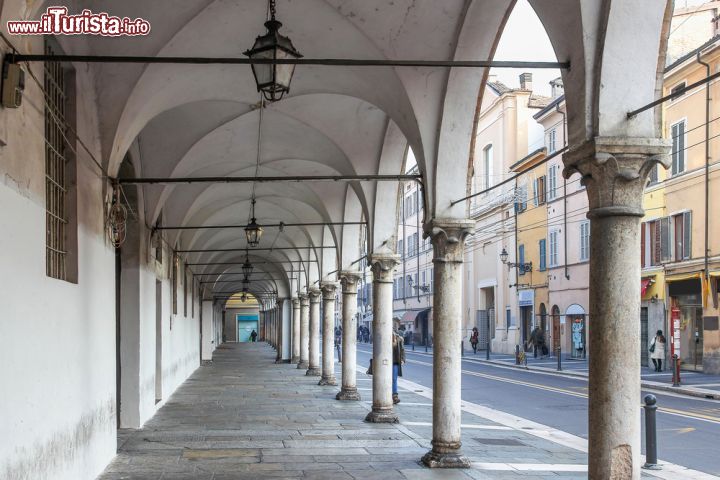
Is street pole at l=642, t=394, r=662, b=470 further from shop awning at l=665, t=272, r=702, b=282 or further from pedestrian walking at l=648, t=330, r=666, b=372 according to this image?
pedestrian walking at l=648, t=330, r=666, b=372

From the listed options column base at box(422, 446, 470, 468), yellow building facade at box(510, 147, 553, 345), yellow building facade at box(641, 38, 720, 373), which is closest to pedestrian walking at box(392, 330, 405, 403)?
column base at box(422, 446, 470, 468)

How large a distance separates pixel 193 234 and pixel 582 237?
17864mm

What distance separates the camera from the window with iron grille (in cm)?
760

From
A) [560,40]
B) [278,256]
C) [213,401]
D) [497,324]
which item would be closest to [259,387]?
[213,401]

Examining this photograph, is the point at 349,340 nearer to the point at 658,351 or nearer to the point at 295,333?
the point at 658,351

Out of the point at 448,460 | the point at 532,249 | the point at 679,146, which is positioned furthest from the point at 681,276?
the point at 448,460

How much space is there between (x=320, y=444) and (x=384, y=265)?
160 inches

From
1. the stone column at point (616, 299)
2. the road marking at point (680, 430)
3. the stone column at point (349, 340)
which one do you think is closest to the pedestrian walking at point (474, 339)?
the stone column at point (349, 340)

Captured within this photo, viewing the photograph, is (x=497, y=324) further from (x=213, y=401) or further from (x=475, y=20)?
(x=475, y=20)

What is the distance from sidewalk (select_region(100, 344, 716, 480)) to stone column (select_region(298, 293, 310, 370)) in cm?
1165

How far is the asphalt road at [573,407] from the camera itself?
446 inches

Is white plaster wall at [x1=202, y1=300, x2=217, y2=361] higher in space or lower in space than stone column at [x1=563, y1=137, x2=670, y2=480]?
lower

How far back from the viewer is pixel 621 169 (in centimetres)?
590

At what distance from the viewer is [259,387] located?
72.1ft
